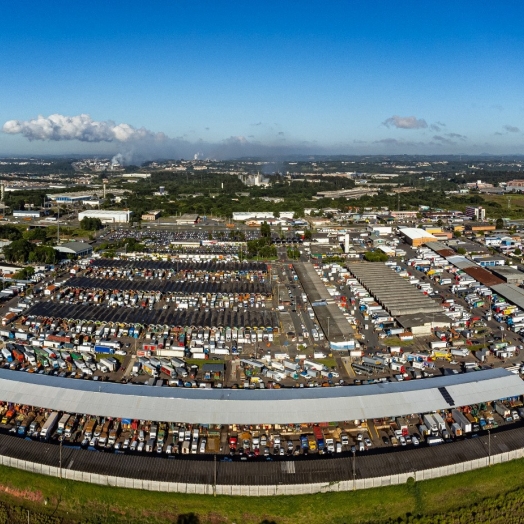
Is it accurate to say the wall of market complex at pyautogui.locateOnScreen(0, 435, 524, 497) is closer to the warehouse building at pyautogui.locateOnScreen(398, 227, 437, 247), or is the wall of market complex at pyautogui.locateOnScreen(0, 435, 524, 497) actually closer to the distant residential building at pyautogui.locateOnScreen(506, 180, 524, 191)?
the warehouse building at pyautogui.locateOnScreen(398, 227, 437, 247)

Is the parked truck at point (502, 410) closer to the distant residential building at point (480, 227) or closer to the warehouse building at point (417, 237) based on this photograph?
the warehouse building at point (417, 237)

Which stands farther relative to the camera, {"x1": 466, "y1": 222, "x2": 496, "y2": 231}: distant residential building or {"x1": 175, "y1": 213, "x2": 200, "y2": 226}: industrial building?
{"x1": 175, "y1": 213, "x2": 200, "y2": 226}: industrial building

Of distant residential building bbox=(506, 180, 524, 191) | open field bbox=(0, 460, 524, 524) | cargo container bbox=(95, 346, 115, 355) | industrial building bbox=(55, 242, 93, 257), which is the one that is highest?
distant residential building bbox=(506, 180, 524, 191)

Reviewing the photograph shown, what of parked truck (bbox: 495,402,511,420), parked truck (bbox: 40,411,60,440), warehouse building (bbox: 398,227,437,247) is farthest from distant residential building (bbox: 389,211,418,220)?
parked truck (bbox: 40,411,60,440)

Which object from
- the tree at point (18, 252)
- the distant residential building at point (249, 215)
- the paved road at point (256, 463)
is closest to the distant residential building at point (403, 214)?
the distant residential building at point (249, 215)

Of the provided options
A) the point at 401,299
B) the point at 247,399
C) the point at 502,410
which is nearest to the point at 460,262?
the point at 401,299

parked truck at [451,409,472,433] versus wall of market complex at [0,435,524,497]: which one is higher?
parked truck at [451,409,472,433]

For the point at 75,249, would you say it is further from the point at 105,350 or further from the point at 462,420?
the point at 462,420
